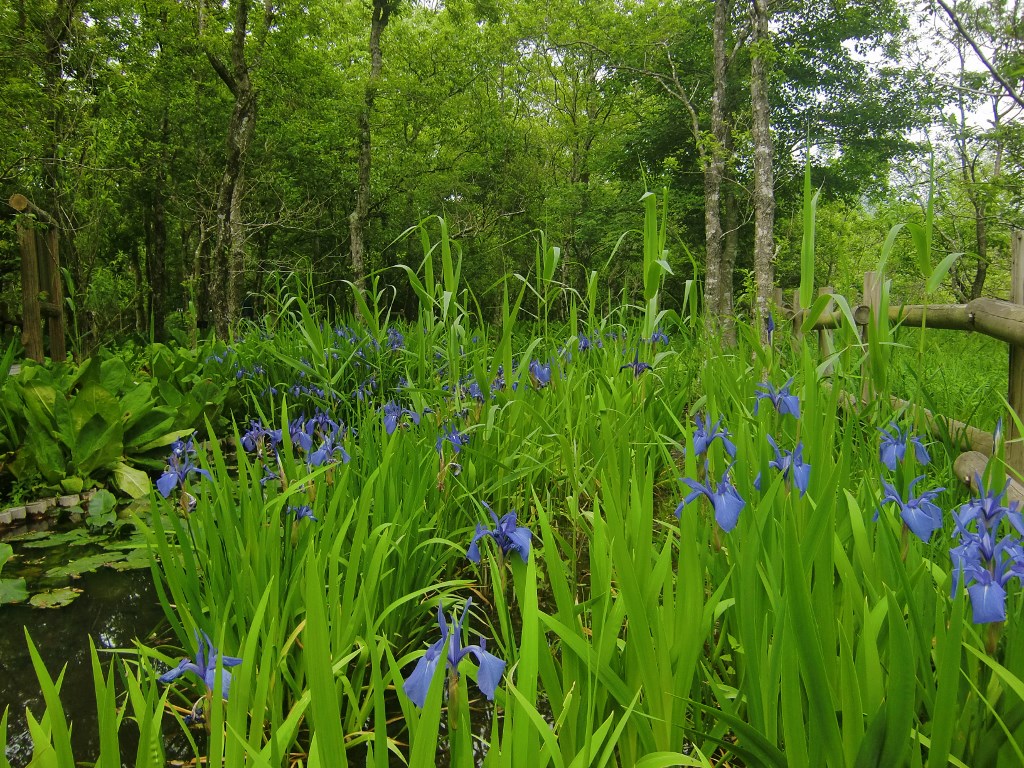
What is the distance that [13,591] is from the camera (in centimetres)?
216

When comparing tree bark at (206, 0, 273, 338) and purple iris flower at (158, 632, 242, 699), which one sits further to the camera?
tree bark at (206, 0, 273, 338)

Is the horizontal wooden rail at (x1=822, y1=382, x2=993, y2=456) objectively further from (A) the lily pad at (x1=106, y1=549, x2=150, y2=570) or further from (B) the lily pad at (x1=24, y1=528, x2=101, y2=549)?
(B) the lily pad at (x1=24, y1=528, x2=101, y2=549)

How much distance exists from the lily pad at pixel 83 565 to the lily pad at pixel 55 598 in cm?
16

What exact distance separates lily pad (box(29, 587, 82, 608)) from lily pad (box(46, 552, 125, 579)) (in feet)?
0.54

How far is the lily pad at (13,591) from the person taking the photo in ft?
6.97

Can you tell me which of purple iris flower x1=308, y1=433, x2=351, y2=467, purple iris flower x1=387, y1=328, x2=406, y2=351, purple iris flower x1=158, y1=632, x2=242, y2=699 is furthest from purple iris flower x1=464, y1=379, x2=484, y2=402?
purple iris flower x1=387, y1=328, x2=406, y2=351

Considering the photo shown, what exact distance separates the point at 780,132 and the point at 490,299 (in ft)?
37.9

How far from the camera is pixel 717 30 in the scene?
1227 centimetres

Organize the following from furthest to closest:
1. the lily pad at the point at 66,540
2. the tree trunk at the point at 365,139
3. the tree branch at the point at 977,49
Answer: the tree trunk at the point at 365,139 < the tree branch at the point at 977,49 < the lily pad at the point at 66,540

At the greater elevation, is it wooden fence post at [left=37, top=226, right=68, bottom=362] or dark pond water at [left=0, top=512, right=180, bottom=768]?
wooden fence post at [left=37, top=226, right=68, bottom=362]

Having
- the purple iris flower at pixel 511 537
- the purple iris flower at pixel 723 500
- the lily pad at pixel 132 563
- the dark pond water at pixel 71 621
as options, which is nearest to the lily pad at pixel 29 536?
the dark pond water at pixel 71 621

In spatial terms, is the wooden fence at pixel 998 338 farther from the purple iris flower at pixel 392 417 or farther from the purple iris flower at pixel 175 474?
the purple iris flower at pixel 175 474

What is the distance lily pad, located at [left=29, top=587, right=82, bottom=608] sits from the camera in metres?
2.14

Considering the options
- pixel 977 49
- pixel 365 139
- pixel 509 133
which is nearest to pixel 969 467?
pixel 977 49
